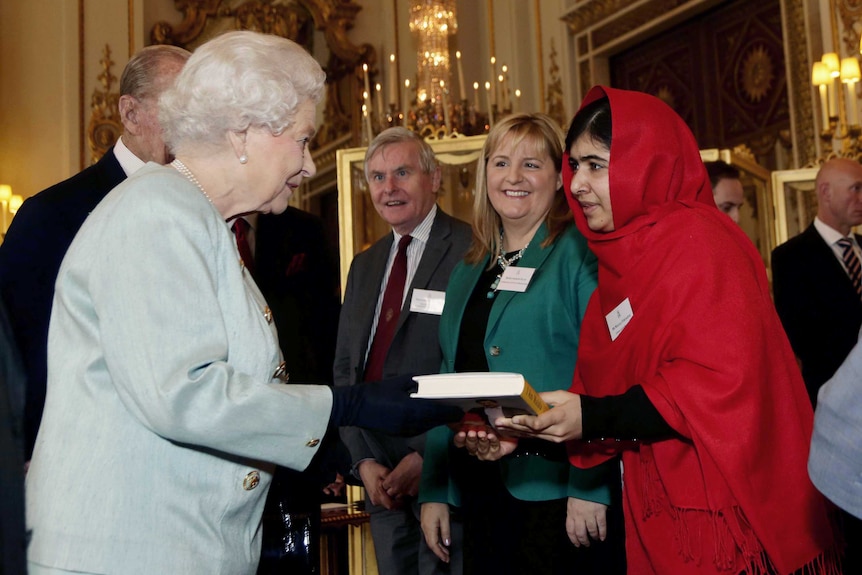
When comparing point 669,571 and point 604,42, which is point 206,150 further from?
point 604,42

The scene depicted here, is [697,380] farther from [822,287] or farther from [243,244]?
[822,287]

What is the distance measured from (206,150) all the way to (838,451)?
3.93ft

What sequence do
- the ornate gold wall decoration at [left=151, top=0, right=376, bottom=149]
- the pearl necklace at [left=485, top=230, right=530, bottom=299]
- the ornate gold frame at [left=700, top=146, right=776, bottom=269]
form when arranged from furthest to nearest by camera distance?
the ornate gold wall decoration at [left=151, top=0, right=376, bottom=149] < the ornate gold frame at [left=700, top=146, right=776, bottom=269] < the pearl necklace at [left=485, top=230, right=530, bottom=299]

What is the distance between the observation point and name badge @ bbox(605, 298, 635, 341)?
223 cm

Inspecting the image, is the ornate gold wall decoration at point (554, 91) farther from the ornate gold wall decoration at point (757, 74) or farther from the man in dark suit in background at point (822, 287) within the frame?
the man in dark suit in background at point (822, 287)

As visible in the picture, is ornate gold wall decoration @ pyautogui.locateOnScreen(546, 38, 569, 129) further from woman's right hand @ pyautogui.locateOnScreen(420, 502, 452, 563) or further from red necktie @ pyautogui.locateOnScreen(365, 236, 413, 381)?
woman's right hand @ pyautogui.locateOnScreen(420, 502, 452, 563)

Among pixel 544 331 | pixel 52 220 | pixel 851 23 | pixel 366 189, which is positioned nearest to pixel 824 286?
pixel 366 189

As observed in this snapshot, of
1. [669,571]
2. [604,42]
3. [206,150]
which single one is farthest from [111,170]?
[604,42]

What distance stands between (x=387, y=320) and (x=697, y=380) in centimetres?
178

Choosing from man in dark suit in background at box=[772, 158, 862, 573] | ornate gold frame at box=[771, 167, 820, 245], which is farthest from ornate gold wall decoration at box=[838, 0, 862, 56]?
man in dark suit in background at box=[772, 158, 862, 573]

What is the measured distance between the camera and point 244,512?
174 centimetres

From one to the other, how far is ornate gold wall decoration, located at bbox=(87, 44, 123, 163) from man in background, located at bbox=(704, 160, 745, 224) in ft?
18.0

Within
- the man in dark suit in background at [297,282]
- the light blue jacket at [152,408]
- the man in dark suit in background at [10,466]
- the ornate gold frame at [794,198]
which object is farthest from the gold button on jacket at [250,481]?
the ornate gold frame at [794,198]

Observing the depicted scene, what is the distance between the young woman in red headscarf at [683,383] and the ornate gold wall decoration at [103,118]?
684 cm
